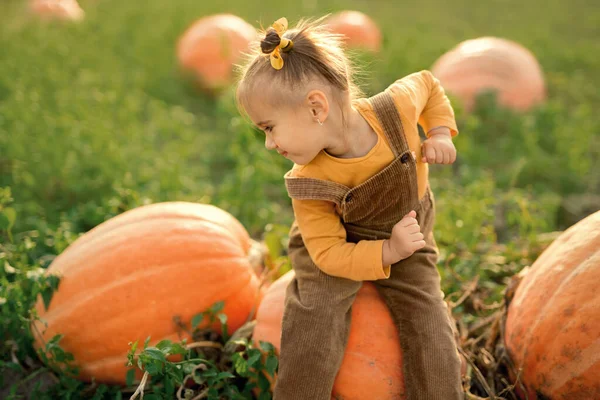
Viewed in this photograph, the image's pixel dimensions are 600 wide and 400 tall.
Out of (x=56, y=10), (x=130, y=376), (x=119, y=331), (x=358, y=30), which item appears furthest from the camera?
(x=56, y=10)

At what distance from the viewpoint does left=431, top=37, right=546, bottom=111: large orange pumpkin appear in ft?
16.8

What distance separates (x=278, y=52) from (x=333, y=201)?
57 centimetres

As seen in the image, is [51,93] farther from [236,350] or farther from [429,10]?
[429,10]

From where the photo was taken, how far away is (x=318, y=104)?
199 centimetres

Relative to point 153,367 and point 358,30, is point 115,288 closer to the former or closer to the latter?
point 153,367

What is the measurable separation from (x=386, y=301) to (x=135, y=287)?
3.53 feet

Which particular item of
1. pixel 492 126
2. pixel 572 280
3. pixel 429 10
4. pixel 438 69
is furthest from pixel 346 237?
pixel 429 10

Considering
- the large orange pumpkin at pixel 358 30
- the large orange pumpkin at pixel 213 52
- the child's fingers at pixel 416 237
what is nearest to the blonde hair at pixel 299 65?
the child's fingers at pixel 416 237

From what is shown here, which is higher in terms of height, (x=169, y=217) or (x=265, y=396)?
(x=169, y=217)

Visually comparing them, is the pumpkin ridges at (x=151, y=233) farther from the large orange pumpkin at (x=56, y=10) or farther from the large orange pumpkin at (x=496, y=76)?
the large orange pumpkin at (x=56, y=10)

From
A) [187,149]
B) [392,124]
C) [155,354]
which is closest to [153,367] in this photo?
[155,354]

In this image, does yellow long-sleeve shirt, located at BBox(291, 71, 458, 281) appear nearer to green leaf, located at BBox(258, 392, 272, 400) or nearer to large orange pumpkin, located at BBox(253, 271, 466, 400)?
large orange pumpkin, located at BBox(253, 271, 466, 400)

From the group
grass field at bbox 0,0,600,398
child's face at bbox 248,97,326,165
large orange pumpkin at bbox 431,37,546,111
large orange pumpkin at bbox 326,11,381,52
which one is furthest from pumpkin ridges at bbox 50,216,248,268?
large orange pumpkin at bbox 326,11,381,52

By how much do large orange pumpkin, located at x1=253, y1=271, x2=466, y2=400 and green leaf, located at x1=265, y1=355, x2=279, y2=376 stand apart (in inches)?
3.3
